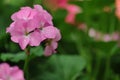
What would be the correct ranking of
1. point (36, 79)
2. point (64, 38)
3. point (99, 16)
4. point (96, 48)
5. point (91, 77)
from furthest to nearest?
point (99, 16)
point (64, 38)
point (96, 48)
point (91, 77)
point (36, 79)

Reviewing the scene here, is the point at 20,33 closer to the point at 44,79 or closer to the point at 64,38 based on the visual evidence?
the point at 44,79

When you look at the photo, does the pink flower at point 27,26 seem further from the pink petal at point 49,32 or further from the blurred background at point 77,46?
the blurred background at point 77,46

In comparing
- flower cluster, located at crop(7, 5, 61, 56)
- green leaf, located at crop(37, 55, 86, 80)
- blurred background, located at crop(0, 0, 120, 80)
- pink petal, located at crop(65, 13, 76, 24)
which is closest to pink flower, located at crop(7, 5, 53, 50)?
flower cluster, located at crop(7, 5, 61, 56)

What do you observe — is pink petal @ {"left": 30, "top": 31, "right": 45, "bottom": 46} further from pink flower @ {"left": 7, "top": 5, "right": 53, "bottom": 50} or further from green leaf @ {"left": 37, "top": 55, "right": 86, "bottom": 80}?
green leaf @ {"left": 37, "top": 55, "right": 86, "bottom": 80}

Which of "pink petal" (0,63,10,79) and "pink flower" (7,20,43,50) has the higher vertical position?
"pink flower" (7,20,43,50)

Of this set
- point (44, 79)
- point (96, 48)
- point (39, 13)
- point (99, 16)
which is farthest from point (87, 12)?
point (39, 13)

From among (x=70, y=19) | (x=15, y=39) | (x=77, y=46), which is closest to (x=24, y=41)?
(x=15, y=39)

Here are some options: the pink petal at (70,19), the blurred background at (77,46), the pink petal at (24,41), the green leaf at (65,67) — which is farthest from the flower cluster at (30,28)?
the pink petal at (70,19)

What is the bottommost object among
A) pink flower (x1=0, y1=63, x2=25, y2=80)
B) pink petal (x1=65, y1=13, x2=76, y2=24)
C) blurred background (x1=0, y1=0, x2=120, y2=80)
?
pink petal (x1=65, y1=13, x2=76, y2=24)
